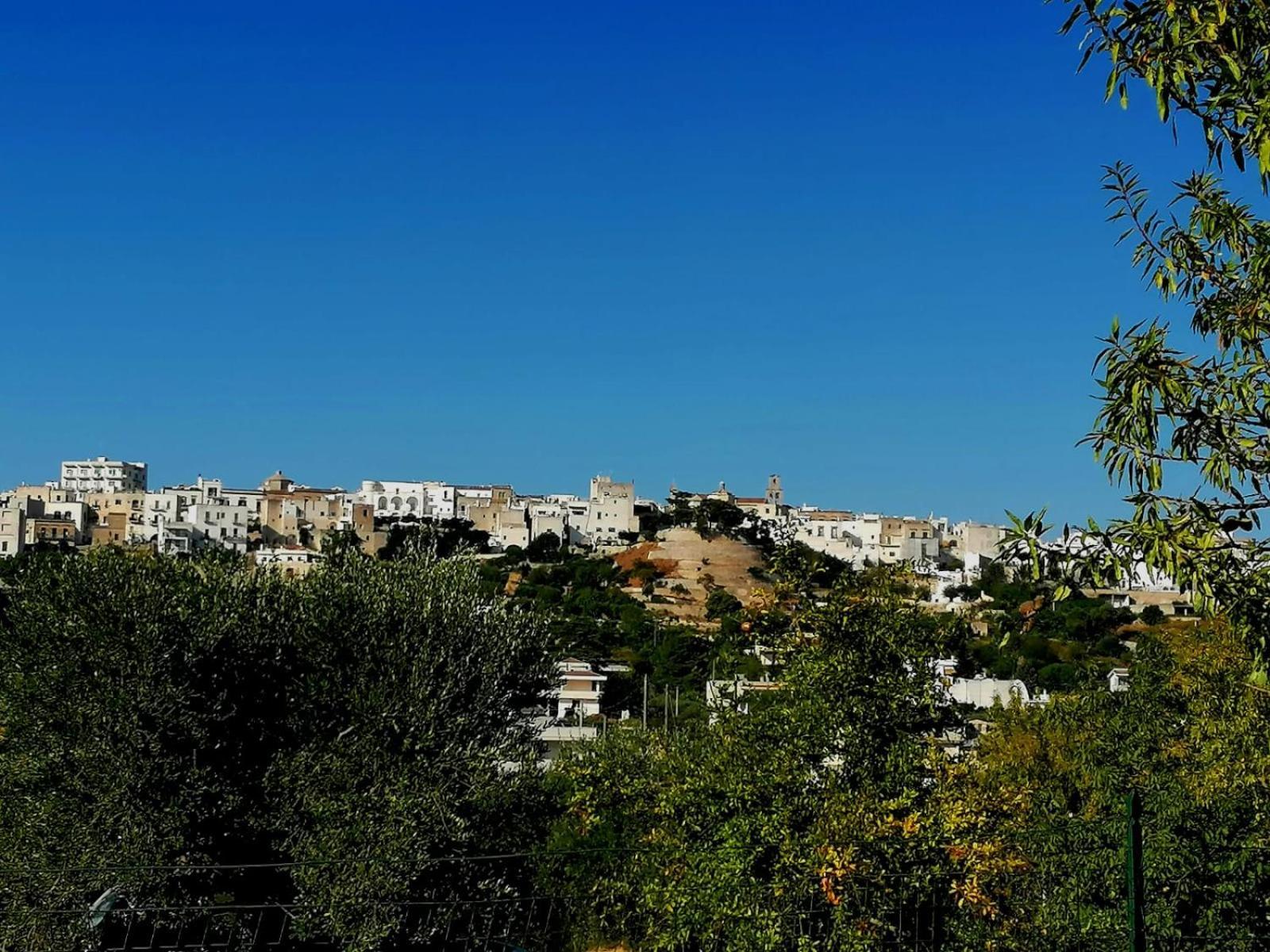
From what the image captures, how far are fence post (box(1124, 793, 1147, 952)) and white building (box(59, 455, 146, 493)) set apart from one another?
130 metres

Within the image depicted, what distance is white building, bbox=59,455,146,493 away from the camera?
127m

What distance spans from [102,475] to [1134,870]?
134051mm

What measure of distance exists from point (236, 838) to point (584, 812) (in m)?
3.53

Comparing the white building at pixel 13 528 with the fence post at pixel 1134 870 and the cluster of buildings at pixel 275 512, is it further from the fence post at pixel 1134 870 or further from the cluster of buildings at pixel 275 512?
the fence post at pixel 1134 870

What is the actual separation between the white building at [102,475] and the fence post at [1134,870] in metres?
130

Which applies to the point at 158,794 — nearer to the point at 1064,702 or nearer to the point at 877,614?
the point at 877,614

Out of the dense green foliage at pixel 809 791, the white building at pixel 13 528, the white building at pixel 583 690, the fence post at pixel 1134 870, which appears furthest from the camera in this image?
the white building at pixel 13 528

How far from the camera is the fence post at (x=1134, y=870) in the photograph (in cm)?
505

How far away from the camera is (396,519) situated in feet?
374

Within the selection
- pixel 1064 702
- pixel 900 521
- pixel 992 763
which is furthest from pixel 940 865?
pixel 900 521

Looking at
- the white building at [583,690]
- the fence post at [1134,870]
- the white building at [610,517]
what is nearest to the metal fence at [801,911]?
the fence post at [1134,870]

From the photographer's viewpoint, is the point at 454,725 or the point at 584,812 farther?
the point at 454,725

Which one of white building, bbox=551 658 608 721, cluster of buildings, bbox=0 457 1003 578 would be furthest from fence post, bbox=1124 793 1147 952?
cluster of buildings, bbox=0 457 1003 578

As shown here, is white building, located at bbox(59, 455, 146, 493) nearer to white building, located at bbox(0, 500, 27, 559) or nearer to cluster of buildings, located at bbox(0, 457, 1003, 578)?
cluster of buildings, located at bbox(0, 457, 1003, 578)
